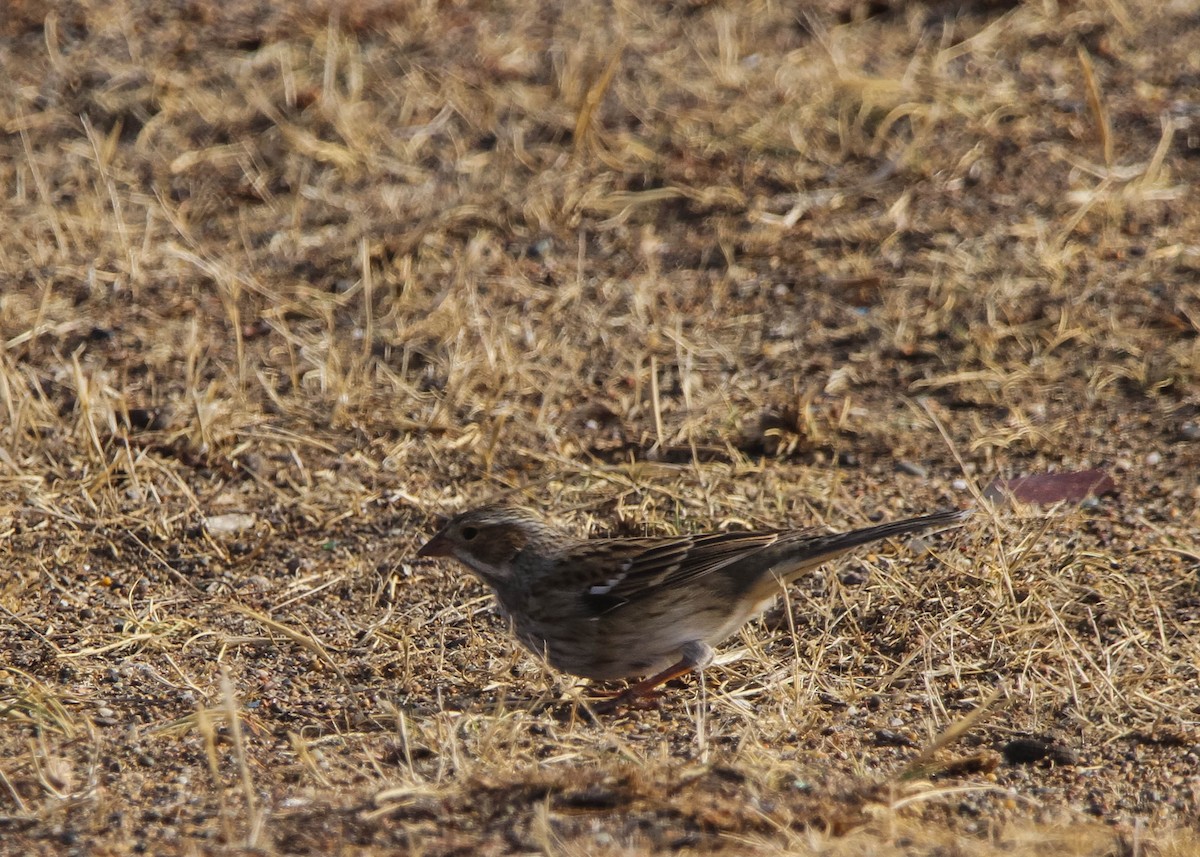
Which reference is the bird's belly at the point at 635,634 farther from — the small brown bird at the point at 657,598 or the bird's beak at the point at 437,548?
the bird's beak at the point at 437,548

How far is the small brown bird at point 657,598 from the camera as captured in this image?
586cm

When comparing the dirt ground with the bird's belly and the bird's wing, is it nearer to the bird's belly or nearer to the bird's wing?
the bird's belly

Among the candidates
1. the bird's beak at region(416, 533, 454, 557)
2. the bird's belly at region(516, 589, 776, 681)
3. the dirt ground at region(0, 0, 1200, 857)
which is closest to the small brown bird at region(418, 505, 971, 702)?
the bird's belly at region(516, 589, 776, 681)

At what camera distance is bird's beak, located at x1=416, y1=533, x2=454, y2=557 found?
6.29 meters

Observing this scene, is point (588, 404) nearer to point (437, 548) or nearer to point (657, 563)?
point (437, 548)

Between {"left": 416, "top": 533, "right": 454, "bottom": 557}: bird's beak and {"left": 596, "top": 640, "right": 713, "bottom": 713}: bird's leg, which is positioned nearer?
{"left": 596, "top": 640, "right": 713, "bottom": 713}: bird's leg

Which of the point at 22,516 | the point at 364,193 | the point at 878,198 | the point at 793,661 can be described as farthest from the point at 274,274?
the point at 793,661

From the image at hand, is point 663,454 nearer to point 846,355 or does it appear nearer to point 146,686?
point 846,355

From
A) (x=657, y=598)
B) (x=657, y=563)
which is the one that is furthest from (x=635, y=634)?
(x=657, y=563)

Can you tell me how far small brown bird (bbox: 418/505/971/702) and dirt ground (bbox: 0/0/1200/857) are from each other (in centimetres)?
16

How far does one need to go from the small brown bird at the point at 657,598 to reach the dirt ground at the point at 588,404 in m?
0.16

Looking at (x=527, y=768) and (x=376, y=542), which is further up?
(x=527, y=768)

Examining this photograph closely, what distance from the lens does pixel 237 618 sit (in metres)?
6.34

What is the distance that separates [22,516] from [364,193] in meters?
3.43
